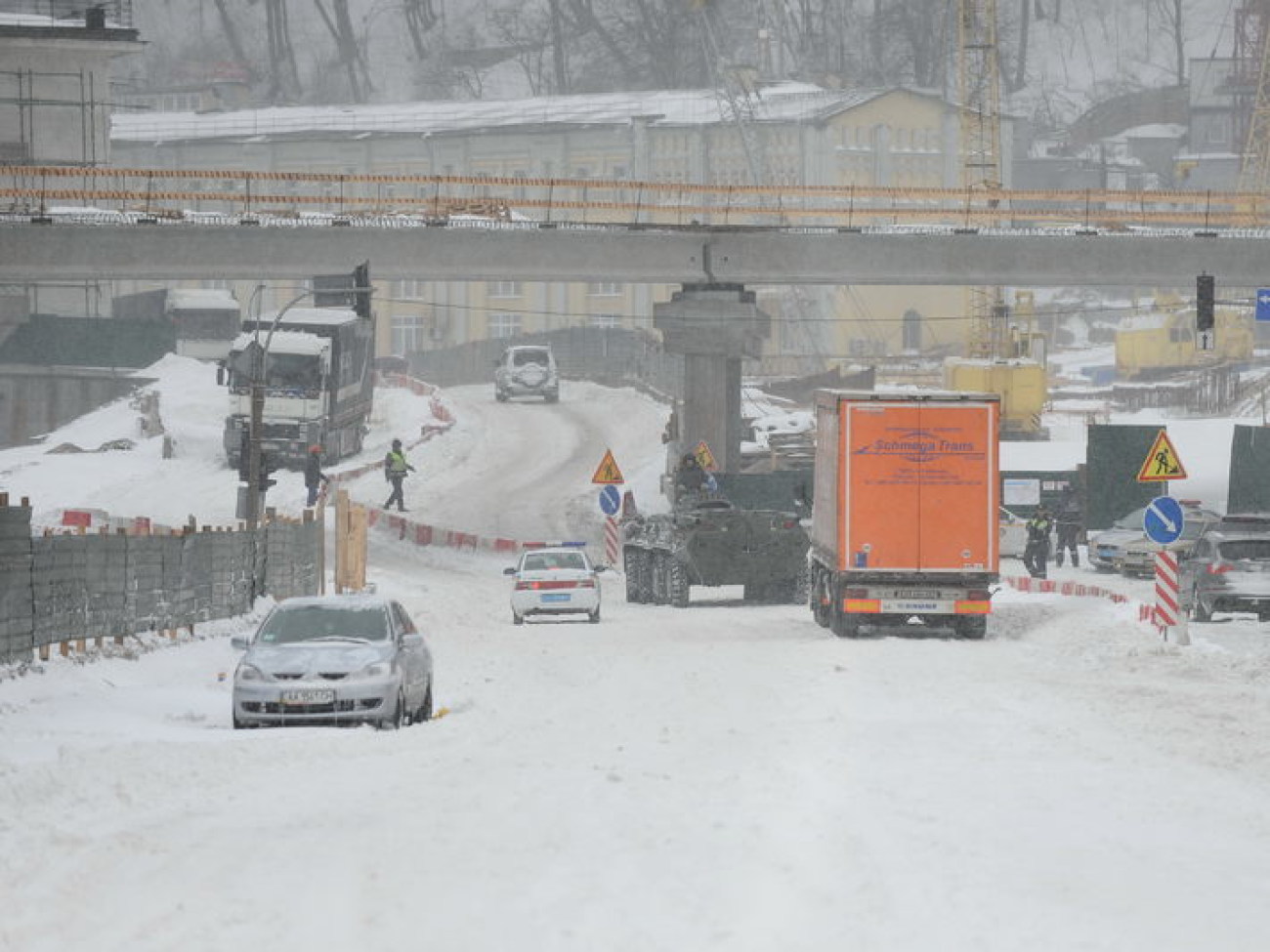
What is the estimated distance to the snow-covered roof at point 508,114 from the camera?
4769 inches

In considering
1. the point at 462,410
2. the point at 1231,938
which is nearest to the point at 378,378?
the point at 462,410

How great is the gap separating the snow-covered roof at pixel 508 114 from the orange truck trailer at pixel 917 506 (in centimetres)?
8992

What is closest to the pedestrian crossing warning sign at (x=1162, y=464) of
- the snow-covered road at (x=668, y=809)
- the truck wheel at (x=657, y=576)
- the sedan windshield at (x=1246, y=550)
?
the sedan windshield at (x=1246, y=550)

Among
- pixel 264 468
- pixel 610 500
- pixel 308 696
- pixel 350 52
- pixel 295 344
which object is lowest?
pixel 610 500

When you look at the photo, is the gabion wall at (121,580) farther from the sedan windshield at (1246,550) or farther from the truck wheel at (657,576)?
the sedan windshield at (1246,550)

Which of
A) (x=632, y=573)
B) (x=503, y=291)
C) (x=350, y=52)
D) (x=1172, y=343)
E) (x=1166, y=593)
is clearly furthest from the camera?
(x=350, y=52)

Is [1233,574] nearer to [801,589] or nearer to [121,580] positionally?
[801,589]

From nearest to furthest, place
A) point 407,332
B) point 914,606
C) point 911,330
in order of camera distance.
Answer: point 914,606
point 911,330
point 407,332

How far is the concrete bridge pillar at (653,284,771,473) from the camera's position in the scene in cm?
5944

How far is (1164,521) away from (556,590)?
10150 millimetres

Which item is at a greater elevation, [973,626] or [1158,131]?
[1158,131]

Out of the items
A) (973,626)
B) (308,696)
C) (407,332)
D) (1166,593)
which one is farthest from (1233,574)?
(407,332)

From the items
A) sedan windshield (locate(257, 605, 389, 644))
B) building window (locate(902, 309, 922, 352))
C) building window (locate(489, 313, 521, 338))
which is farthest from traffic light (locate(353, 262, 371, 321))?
building window (locate(489, 313, 521, 338))

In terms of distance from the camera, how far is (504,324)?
120312mm
